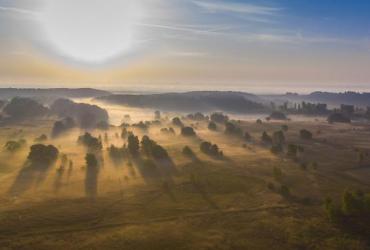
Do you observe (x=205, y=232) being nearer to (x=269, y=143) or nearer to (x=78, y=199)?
(x=78, y=199)

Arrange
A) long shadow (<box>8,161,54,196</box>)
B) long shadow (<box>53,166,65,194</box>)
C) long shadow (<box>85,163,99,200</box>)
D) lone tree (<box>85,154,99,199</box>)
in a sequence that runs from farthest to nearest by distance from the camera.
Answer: long shadow (<box>53,166,65,194</box>), long shadow (<box>8,161,54,196</box>), lone tree (<box>85,154,99,199</box>), long shadow (<box>85,163,99,200</box>)

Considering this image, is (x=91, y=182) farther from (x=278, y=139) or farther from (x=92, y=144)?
(x=278, y=139)

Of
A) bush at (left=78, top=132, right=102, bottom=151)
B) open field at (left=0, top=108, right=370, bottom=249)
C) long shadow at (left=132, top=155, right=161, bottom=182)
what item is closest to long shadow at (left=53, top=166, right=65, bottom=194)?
open field at (left=0, top=108, right=370, bottom=249)

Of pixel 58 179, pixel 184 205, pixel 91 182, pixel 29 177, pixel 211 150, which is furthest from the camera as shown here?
pixel 211 150

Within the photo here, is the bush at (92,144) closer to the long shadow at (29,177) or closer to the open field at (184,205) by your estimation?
the open field at (184,205)

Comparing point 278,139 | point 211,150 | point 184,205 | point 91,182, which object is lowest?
point 184,205

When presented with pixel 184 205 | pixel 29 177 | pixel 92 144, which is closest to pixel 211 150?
pixel 92 144

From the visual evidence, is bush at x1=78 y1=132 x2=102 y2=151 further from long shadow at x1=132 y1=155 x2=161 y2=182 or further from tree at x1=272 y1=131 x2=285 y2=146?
tree at x1=272 y1=131 x2=285 y2=146
